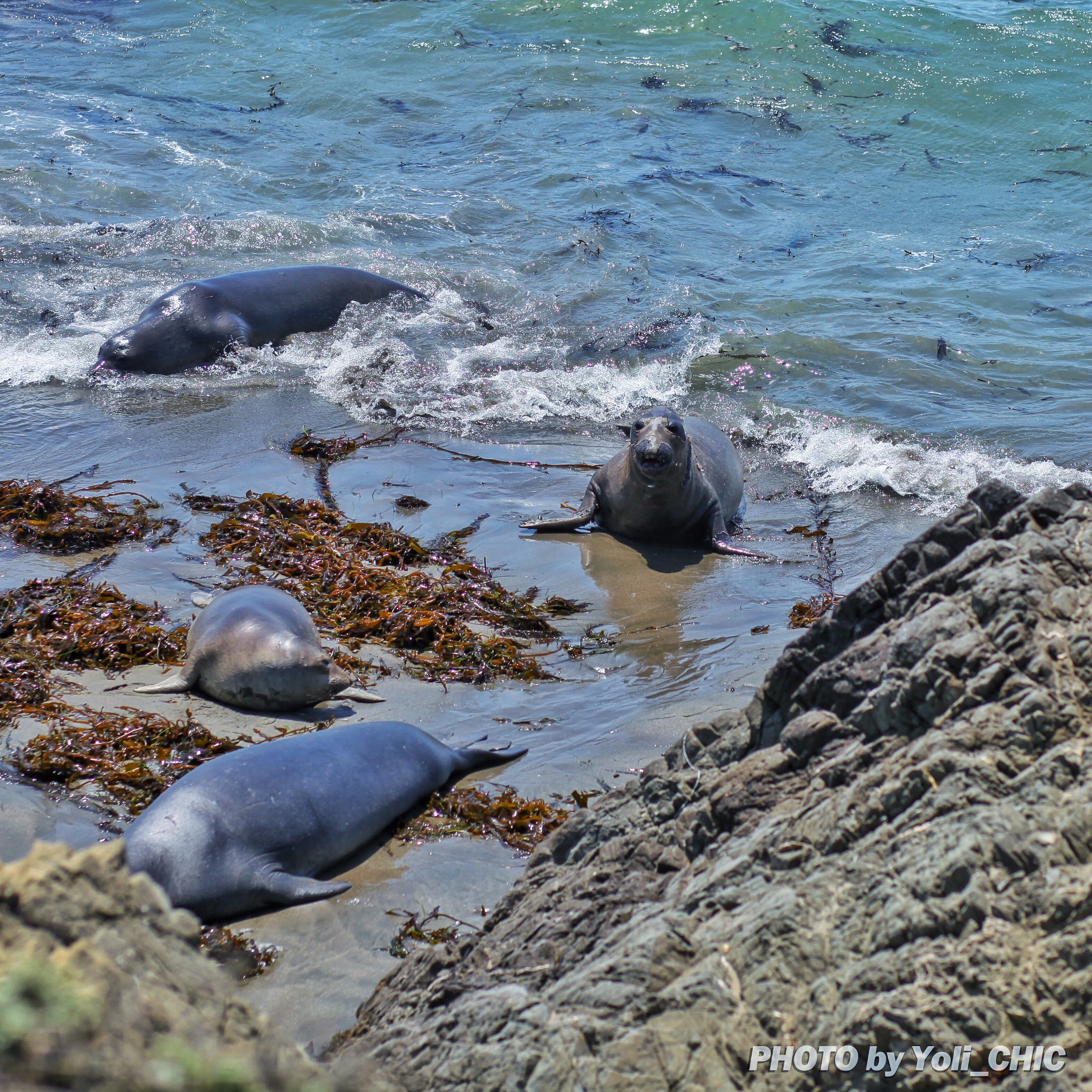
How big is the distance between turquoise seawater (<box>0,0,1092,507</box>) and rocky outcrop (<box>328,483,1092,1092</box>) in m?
6.59

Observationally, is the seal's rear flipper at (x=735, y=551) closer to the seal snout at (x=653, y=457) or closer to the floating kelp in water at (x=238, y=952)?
the seal snout at (x=653, y=457)

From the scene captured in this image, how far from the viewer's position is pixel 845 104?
19.4 meters

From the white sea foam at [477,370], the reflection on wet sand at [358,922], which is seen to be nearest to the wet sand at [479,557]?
the reflection on wet sand at [358,922]

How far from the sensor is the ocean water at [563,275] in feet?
19.7

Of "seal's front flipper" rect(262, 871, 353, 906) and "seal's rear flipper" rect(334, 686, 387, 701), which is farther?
"seal's rear flipper" rect(334, 686, 387, 701)

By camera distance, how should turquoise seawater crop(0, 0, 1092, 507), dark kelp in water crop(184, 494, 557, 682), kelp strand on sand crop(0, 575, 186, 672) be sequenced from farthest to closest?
turquoise seawater crop(0, 0, 1092, 507), dark kelp in water crop(184, 494, 557, 682), kelp strand on sand crop(0, 575, 186, 672)

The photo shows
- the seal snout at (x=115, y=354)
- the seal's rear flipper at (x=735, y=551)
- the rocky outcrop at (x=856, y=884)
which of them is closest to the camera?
the rocky outcrop at (x=856, y=884)

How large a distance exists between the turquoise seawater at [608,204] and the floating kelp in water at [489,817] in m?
5.41

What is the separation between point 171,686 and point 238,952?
→ 70.4 inches

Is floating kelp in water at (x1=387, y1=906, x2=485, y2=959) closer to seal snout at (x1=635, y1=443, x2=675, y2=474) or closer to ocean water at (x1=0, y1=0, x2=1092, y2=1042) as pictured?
ocean water at (x1=0, y1=0, x2=1092, y2=1042)

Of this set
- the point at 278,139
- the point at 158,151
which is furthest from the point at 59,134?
the point at 278,139

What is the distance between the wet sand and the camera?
362 centimetres

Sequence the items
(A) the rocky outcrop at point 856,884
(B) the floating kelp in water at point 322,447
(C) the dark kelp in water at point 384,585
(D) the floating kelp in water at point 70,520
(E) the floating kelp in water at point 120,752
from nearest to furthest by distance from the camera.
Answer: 1. (A) the rocky outcrop at point 856,884
2. (E) the floating kelp in water at point 120,752
3. (C) the dark kelp in water at point 384,585
4. (D) the floating kelp in water at point 70,520
5. (B) the floating kelp in water at point 322,447

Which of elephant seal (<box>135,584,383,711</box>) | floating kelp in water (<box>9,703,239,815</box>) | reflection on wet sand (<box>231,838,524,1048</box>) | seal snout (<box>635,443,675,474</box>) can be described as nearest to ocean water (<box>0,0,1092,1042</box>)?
reflection on wet sand (<box>231,838,524,1048</box>)
